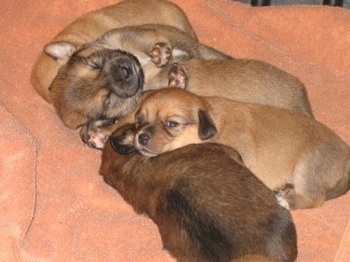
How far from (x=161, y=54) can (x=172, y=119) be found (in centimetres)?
70

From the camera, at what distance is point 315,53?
5.67 meters

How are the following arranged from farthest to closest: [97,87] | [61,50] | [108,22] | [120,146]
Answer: [108,22] < [61,50] < [97,87] < [120,146]

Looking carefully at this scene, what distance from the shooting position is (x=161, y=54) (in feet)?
16.8

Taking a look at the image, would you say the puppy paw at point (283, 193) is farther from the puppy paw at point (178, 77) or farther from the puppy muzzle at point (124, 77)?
the puppy muzzle at point (124, 77)

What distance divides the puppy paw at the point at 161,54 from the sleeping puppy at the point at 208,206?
0.97 metres

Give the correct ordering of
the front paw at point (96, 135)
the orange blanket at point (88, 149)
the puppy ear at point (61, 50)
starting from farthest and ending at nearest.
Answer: the puppy ear at point (61, 50), the front paw at point (96, 135), the orange blanket at point (88, 149)

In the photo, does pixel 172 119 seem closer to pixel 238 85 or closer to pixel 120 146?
pixel 120 146

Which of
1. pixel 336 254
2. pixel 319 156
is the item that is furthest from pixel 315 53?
pixel 336 254

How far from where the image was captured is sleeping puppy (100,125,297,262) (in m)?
3.75

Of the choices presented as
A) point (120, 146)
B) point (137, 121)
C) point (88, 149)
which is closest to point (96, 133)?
point (88, 149)

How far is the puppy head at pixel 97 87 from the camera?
189 inches

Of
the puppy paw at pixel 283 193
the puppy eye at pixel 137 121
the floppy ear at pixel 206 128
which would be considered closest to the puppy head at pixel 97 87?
the puppy eye at pixel 137 121

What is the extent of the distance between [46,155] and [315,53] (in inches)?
81.8

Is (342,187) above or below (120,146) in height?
below
